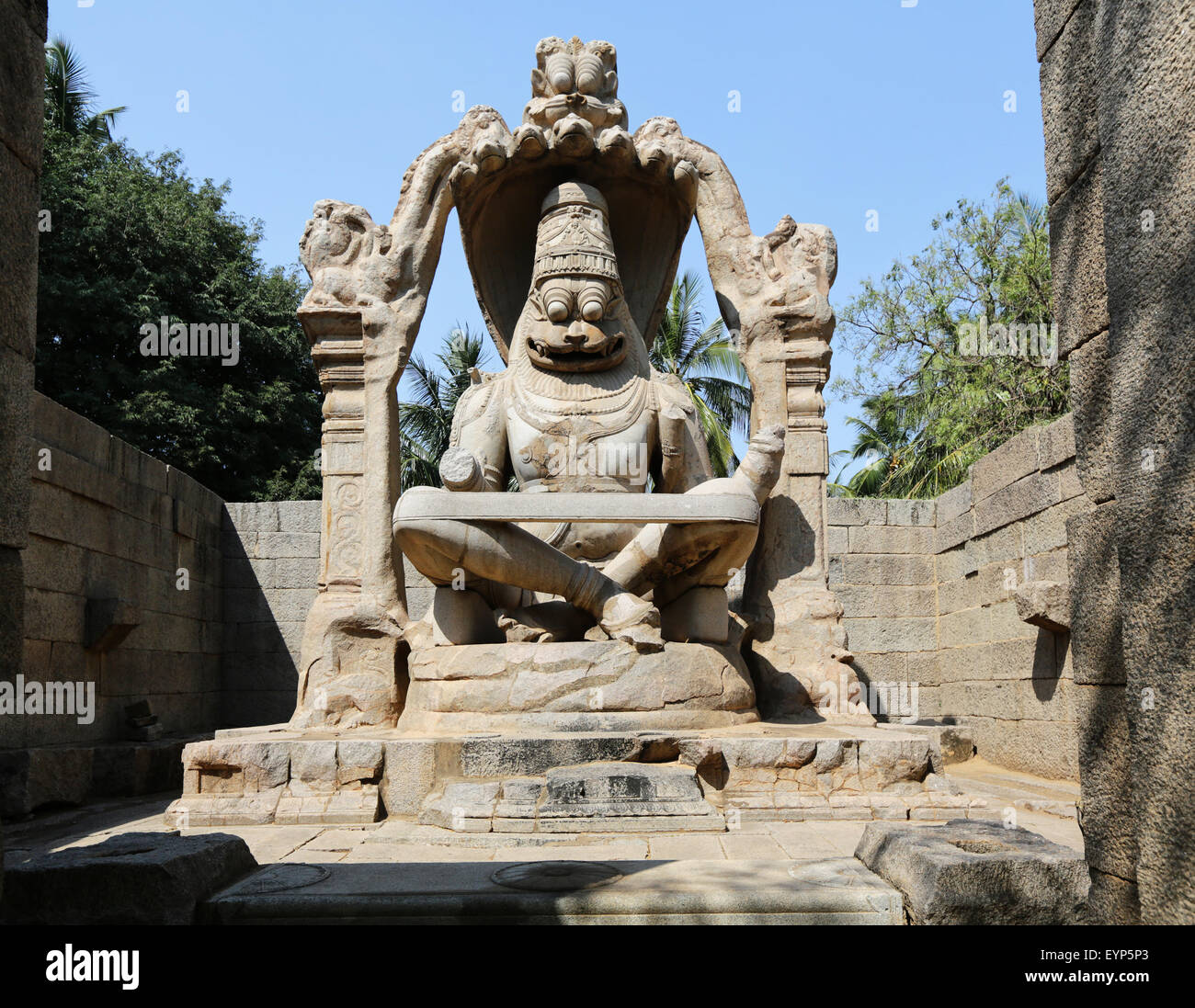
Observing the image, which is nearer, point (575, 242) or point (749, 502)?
point (749, 502)

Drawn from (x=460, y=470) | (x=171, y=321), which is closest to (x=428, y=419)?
(x=171, y=321)

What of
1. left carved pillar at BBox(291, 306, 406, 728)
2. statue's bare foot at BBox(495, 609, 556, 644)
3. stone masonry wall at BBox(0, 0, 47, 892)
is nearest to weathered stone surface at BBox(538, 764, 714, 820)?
statue's bare foot at BBox(495, 609, 556, 644)

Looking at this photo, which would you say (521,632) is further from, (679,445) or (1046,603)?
(1046,603)

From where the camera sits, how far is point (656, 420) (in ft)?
22.8

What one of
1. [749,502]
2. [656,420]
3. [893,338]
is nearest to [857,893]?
[749,502]

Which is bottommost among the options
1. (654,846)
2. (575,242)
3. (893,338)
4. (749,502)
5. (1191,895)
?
(654,846)

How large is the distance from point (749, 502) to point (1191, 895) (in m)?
3.63

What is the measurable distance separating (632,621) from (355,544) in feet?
6.95

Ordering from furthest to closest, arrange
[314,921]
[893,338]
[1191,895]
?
[893,338], [314,921], [1191,895]

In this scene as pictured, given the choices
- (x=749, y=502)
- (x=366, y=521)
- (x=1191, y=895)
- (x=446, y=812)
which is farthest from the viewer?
(x=366, y=521)

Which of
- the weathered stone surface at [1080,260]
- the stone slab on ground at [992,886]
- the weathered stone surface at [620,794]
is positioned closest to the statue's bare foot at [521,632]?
the weathered stone surface at [620,794]

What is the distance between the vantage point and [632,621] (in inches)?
227

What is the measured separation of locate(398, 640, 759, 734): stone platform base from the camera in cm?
547
